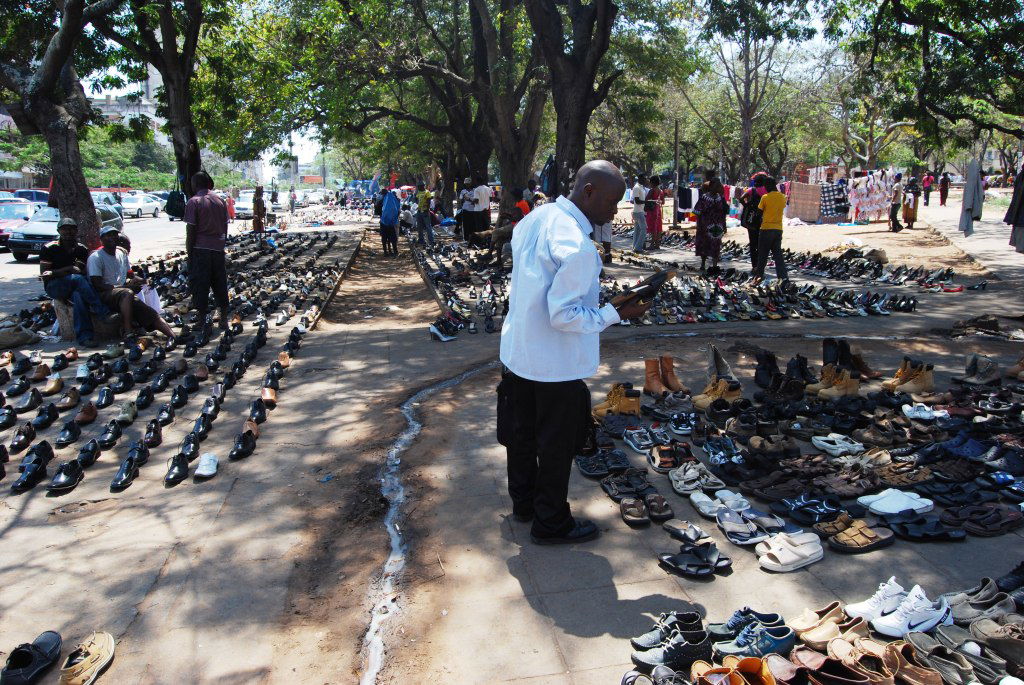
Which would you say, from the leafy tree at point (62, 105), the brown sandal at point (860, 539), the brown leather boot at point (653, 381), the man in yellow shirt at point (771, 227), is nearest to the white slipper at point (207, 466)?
the brown leather boot at point (653, 381)

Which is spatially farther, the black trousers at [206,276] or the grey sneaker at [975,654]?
the black trousers at [206,276]

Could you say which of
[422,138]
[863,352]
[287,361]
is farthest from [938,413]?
[422,138]

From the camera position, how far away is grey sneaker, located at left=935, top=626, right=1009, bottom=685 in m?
2.64

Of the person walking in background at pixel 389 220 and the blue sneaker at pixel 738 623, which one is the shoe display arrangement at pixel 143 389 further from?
the person walking in background at pixel 389 220

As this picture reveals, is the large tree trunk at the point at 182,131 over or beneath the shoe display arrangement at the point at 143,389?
over

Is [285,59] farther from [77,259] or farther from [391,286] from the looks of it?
[77,259]

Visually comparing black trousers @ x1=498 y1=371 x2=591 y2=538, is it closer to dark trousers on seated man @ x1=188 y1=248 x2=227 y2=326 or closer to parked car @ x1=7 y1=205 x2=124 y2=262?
dark trousers on seated man @ x1=188 y1=248 x2=227 y2=326

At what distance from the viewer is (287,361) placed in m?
8.37

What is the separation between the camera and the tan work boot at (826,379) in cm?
645

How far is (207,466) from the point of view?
5328mm

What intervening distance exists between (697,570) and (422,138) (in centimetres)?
3288

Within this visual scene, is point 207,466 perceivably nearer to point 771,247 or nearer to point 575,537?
point 575,537

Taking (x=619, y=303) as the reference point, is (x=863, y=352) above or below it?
below

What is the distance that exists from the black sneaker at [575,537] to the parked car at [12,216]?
23163 millimetres
